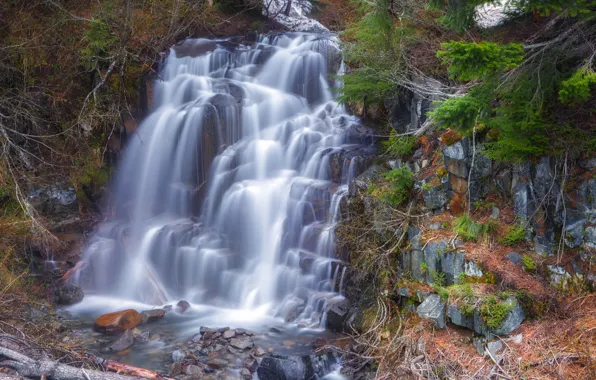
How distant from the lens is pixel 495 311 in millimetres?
5395

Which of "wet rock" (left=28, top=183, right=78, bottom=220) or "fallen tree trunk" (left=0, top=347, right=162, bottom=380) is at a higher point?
"wet rock" (left=28, top=183, right=78, bottom=220)

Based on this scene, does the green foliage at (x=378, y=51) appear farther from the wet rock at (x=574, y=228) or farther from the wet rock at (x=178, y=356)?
the wet rock at (x=178, y=356)

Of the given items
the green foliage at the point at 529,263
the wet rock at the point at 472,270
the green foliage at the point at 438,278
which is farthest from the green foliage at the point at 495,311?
the green foliage at the point at 438,278

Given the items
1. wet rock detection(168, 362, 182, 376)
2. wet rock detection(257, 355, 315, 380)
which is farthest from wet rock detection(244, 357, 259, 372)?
wet rock detection(168, 362, 182, 376)

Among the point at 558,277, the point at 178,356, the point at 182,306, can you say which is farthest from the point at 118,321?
the point at 558,277

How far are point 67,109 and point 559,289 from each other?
1122cm

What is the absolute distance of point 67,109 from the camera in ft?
38.5

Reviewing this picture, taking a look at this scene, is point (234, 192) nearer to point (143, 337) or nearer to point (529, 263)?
point (143, 337)

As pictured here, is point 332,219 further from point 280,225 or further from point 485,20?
point 485,20

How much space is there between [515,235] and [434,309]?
1.39 m

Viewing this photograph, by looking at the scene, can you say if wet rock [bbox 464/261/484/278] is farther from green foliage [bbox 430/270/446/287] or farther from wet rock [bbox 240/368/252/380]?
wet rock [bbox 240/368/252/380]

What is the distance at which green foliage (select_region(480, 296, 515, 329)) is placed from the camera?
17.5 ft

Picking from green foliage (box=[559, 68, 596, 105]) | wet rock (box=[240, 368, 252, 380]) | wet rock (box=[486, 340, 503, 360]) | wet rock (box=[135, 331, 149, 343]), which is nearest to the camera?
green foliage (box=[559, 68, 596, 105])

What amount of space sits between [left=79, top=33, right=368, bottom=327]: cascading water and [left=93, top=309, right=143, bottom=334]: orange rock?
1.11 m
